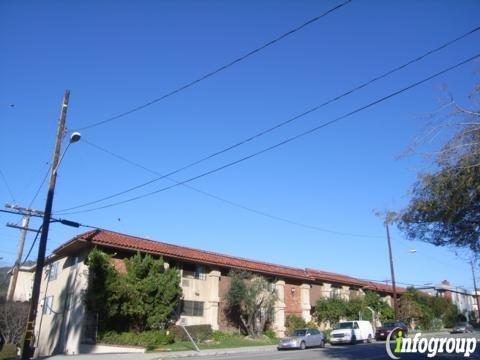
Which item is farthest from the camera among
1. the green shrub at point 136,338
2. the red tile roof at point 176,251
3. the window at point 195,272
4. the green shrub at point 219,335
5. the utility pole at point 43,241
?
the window at point 195,272

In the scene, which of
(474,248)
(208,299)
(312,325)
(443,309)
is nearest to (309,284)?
(312,325)

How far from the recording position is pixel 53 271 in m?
38.2

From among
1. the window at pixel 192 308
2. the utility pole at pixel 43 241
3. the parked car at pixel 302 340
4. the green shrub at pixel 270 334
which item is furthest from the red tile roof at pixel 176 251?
the utility pole at pixel 43 241

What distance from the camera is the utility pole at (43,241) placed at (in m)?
18.0

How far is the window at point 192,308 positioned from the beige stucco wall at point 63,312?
A: 7060 millimetres

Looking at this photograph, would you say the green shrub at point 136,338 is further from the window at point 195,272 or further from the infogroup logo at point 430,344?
the infogroup logo at point 430,344

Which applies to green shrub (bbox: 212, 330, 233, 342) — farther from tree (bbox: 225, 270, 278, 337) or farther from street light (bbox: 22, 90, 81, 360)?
street light (bbox: 22, 90, 81, 360)

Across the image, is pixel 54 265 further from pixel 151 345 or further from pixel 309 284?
pixel 309 284

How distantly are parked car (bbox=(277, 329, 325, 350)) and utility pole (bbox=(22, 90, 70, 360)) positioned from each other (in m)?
16.5

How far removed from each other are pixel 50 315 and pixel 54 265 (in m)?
4.15

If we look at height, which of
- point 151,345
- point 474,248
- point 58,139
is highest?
point 58,139

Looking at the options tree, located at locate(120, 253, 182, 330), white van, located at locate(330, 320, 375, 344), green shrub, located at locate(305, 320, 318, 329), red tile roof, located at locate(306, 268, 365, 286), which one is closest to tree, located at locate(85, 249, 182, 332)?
tree, located at locate(120, 253, 182, 330)

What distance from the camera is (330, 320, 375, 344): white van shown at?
34875 millimetres

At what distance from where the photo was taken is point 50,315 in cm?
3578
